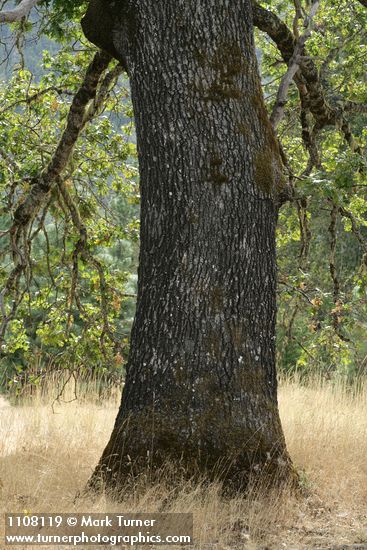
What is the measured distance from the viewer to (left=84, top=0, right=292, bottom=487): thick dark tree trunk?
5039 millimetres

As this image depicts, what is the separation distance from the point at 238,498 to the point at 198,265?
1.49 meters

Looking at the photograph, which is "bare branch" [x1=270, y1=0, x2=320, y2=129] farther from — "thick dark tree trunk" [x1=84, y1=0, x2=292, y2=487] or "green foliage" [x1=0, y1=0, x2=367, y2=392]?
"thick dark tree trunk" [x1=84, y1=0, x2=292, y2=487]

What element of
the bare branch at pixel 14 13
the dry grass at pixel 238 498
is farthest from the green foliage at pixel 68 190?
the bare branch at pixel 14 13

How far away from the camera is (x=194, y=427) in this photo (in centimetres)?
A: 501

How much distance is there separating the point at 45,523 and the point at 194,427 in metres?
1.07

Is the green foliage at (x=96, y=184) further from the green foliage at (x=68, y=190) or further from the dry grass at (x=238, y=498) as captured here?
the dry grass at (x=238, y=498)

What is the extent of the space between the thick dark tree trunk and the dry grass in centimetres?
28

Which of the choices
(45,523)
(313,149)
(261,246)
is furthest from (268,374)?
(313,149)

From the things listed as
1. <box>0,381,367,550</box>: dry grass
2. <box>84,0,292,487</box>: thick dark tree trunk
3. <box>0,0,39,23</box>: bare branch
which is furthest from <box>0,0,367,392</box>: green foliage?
<box>0,0,39,23</box>: bare branch

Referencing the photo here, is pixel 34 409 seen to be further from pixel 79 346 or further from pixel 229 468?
pixel 229 468

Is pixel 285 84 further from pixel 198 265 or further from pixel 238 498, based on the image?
pixel 238 498

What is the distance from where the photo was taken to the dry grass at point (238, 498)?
4715 mm

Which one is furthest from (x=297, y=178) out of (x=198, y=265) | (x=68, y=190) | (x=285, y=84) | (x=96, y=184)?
(x=96, y=184)

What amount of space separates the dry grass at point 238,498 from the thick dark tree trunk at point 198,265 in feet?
0.90
